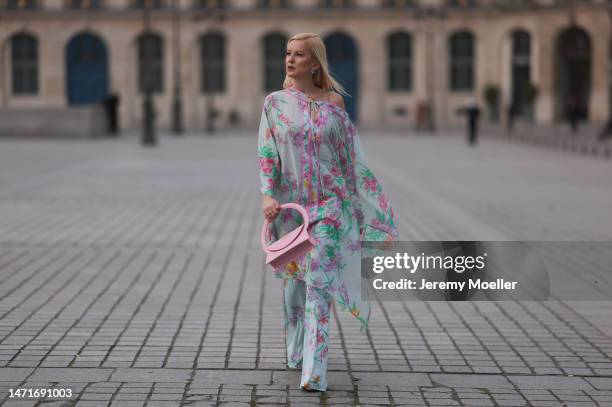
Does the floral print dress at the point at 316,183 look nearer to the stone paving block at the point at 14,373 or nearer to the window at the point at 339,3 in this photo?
the stone paving block at the point at 14,373

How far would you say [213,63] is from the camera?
62.8 meters

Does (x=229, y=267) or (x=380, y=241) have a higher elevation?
(x=380, y=241)

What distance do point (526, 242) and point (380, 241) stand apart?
261 inches

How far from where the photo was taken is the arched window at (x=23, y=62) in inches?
2445

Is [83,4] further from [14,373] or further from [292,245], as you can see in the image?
[292,245]

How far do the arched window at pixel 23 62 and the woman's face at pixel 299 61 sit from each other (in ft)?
188

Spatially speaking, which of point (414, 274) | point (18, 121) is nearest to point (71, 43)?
point (18, 121)

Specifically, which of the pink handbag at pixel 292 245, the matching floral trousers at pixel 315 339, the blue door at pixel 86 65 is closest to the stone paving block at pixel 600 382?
the matching floral trousers at pixel 315 339

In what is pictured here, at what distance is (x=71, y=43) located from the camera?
6203 centimetres

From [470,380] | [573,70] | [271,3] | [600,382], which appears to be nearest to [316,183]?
[470,380]

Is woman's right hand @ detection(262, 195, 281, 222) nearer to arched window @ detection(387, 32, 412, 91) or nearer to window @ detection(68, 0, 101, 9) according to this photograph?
arched window @ detection(387, 32, 412, 91)

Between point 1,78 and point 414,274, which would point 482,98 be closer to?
point 1,78

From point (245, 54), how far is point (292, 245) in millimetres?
56014

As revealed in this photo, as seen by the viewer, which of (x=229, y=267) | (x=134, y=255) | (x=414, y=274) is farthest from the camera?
(x=134, y=255)
